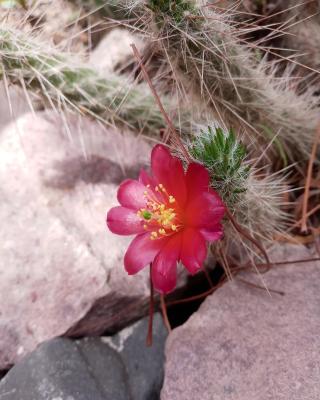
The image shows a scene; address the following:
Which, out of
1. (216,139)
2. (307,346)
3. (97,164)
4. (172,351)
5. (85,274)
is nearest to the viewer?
(216,139)

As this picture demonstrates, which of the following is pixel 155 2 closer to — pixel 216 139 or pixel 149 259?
pixel 216 139

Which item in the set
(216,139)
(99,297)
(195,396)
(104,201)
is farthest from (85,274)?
(216,139)

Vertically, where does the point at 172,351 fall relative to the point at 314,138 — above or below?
below

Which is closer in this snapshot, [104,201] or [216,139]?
[216,139]

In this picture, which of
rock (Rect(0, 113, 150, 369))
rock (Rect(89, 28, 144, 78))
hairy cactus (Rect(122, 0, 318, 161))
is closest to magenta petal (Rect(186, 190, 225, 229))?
hairy cactus (Rect(122, 0, 318, 161))

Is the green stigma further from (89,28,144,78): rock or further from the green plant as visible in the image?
(89,28,144,78): rock
